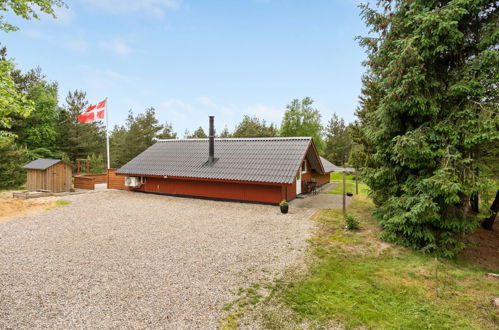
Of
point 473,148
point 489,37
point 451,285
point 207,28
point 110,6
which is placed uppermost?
point 207,28

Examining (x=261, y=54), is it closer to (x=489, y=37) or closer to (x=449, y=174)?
(x=489, y=37)

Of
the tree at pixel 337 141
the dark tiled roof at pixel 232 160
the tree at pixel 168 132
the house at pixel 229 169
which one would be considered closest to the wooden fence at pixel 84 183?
the house at pixel 229 169

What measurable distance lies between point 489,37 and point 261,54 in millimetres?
20394

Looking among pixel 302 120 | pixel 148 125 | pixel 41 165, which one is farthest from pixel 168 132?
pixel 41 165

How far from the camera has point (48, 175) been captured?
16.4 metres

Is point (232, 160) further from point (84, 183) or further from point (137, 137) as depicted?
point (137, 137)

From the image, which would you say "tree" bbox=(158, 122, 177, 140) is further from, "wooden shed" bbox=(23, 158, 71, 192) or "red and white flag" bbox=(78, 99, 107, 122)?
"wooden shed" bbox=(23, 158, 71, 192)

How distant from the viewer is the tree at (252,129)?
4866cm

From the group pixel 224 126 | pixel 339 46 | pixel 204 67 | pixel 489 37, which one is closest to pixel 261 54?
pixel 204 67

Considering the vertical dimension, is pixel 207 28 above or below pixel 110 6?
above

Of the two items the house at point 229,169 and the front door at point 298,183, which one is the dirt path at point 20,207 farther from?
the front door at point 298,183

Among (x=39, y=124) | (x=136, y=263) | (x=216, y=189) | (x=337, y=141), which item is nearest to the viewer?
(x=136, y=263)

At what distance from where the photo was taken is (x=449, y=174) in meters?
6.80

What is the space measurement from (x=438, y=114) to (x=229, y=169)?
10983 millimetres
